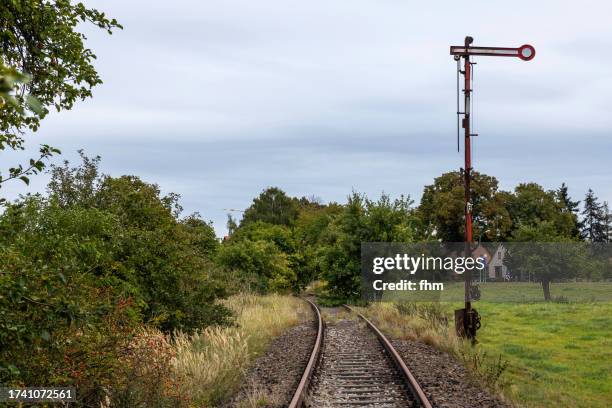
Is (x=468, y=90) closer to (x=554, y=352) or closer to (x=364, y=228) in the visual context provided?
(x=554, y=352)

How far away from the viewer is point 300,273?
2302 inches

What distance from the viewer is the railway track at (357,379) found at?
9469mm

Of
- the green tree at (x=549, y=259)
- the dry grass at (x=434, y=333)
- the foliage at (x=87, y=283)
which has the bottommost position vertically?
the dry grass at (x=434, y=333)

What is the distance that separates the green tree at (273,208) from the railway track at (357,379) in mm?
81271

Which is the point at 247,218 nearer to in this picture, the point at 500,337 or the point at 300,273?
the point at 300,273

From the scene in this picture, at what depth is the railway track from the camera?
9.47 meters

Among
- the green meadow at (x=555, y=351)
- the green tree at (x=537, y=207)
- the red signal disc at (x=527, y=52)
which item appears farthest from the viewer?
the green tree at (x=537, y=207)

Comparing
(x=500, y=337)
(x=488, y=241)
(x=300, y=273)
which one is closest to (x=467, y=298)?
(x=500, y=337)

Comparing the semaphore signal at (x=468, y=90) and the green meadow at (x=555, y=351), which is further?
the semaphore signal at (x=468, y=90)

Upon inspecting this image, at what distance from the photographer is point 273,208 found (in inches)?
3979

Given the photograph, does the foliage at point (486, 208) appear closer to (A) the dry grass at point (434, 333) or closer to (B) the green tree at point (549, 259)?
(B) the green tree at point (549, 259)

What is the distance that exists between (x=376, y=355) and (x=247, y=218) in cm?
8790

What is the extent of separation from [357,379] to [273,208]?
89.8 metres

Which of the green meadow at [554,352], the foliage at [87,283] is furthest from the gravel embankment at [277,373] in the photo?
the green meadow at [554,352]
